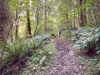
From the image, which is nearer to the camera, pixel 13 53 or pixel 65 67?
pixel 65 67

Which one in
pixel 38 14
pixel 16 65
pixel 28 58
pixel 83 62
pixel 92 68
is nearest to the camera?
pixel 92 68

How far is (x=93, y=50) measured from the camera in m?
5.26

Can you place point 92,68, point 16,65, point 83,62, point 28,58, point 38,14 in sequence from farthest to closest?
point 38,14 < point 28,58 < point 16,65 < point 83,62 < point 92,68

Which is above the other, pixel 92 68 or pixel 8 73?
pixel 92 68

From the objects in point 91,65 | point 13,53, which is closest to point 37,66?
point 13,53

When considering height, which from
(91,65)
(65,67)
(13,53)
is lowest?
(65,67)

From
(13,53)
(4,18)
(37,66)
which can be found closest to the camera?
(37,66)

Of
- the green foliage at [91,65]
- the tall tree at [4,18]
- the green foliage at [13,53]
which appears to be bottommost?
the green foliage at [91,65]

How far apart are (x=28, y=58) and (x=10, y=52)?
0.83m

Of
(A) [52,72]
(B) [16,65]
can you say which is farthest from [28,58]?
(A) [52,72]

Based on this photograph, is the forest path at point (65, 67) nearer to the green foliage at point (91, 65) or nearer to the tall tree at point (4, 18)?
the green foliage at point (91, 65)

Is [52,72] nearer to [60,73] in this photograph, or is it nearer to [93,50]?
[60,73]

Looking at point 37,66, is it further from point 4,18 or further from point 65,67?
point 4,18

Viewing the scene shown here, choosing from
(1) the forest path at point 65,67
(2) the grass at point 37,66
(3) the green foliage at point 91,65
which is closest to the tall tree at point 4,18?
(2) the grass at point 37,66
